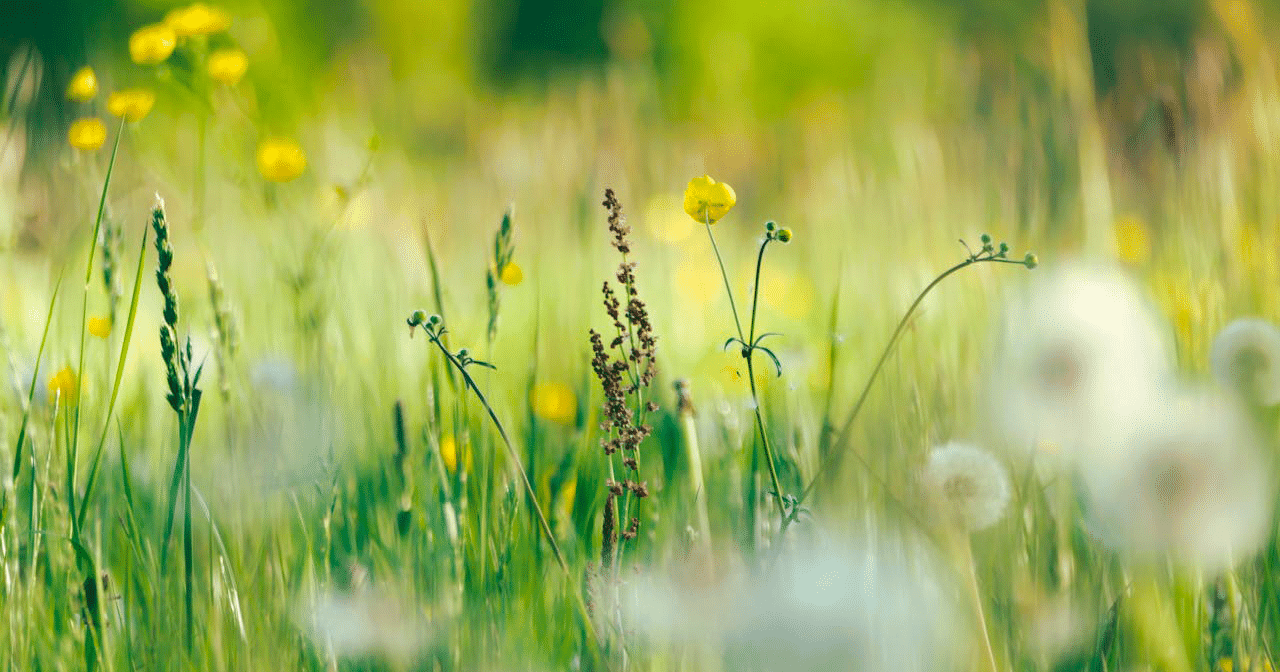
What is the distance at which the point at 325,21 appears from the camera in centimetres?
1081

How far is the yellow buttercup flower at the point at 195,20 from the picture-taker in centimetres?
159

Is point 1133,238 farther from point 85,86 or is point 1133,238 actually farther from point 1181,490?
point 85,86

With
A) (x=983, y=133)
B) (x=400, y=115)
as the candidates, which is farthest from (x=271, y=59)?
(x=983, y=133)

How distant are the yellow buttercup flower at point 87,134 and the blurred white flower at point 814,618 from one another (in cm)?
96

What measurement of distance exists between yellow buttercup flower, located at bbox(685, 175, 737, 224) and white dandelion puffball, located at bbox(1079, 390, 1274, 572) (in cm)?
34

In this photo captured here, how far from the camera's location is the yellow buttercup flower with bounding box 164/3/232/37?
5.21ft

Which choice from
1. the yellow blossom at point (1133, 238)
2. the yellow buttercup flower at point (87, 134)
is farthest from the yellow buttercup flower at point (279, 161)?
the yellow blossom at point (1133, 238)

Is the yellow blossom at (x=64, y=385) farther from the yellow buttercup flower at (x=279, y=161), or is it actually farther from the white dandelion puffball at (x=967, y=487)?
the white dandelion puffball at (x=967, y=487)

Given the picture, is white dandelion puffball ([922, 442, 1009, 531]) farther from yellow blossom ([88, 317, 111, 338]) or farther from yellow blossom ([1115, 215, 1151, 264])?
yellow blossom ([1115, 215, 1151, 264])

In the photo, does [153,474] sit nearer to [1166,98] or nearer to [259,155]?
[259,155]

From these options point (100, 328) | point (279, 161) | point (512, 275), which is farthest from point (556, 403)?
point (279, 161)

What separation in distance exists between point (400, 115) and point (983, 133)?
3.50ft

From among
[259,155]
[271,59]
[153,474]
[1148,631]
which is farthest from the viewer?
[271,59]

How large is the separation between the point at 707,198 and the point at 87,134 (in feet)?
2.98
